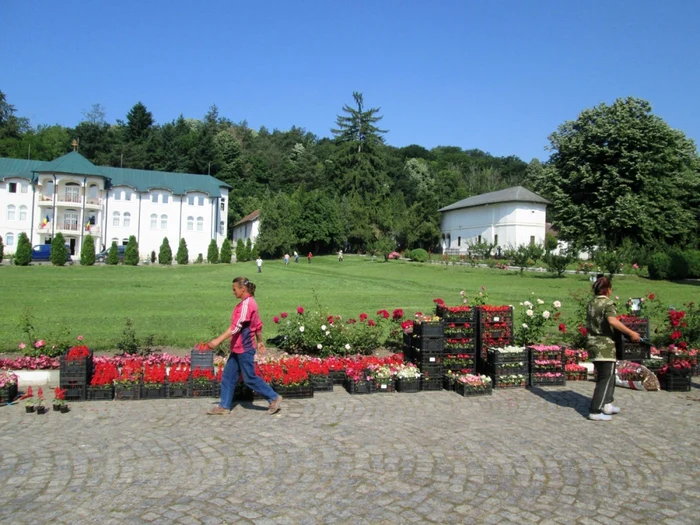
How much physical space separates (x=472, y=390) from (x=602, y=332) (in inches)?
86.8

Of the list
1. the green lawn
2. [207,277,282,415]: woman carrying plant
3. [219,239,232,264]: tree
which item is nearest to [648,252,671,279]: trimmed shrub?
the green lawn

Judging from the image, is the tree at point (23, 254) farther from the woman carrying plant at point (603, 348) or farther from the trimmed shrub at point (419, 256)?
the woman carrying plant at point (603, 348)

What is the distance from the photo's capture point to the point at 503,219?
70.9 meters

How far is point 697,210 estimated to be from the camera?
52594 millimetres

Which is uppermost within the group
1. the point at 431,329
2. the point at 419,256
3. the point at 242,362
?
the point at 419,256

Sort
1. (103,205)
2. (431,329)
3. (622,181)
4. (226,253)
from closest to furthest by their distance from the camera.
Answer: (431,329), (622,181), (226,253), (103,205)

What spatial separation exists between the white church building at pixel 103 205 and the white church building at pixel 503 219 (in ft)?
116

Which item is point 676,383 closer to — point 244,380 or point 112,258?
point 244,380

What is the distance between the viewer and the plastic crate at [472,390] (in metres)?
8.67

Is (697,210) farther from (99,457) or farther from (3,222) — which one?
(3,222)

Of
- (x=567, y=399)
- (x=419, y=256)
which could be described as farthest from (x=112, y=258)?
(x=567, y=399)

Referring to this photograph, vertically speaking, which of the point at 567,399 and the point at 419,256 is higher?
the point at 419,256

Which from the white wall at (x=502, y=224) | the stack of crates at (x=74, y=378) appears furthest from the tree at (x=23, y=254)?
the white wall at (x=502, y=224)

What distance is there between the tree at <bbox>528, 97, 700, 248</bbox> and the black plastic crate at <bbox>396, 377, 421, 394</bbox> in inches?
1620
